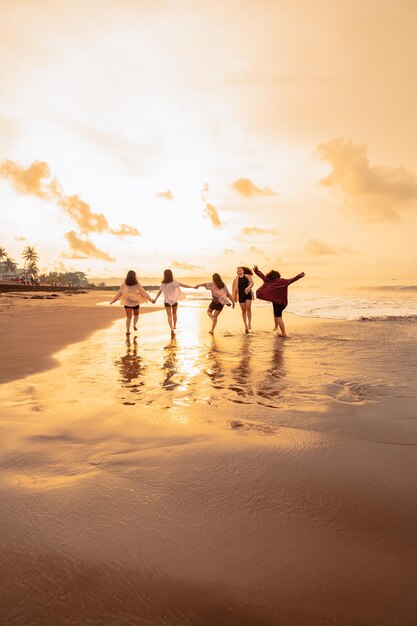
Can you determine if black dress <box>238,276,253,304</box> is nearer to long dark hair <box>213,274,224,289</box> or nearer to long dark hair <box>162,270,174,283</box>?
long dark hair <box>213,274,224,289</box>

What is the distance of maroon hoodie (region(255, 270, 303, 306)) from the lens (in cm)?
1138

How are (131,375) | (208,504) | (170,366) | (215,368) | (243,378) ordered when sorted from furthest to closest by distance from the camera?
(170,366), (215,368), (131,375), (243,378), (208,504)

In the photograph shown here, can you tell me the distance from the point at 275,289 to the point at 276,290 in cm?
6

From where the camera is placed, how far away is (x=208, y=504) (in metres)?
2.19

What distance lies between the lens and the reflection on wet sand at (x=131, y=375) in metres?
4.60

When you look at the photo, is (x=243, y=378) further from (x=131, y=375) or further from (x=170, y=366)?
(x=131, y=375)

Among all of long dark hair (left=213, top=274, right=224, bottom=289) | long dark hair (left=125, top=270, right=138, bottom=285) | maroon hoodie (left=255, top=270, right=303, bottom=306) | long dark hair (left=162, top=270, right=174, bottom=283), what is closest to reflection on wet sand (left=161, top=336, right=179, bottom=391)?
long dark hair (left=213, top=274, right=224, bottom=289)

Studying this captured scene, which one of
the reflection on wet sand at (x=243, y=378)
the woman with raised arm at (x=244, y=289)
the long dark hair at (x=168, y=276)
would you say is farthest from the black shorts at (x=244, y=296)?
the reflection on wet sand at (x=243, y=378)

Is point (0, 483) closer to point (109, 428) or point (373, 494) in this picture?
point (109, 428)

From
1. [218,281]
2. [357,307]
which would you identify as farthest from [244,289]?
[357,307]

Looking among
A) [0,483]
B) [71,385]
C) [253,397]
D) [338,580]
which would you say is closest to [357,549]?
[338,580]

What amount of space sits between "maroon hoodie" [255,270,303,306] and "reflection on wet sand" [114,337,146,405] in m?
4.87

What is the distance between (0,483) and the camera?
8.04 ft

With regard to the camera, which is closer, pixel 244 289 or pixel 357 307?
pixel 244 289
